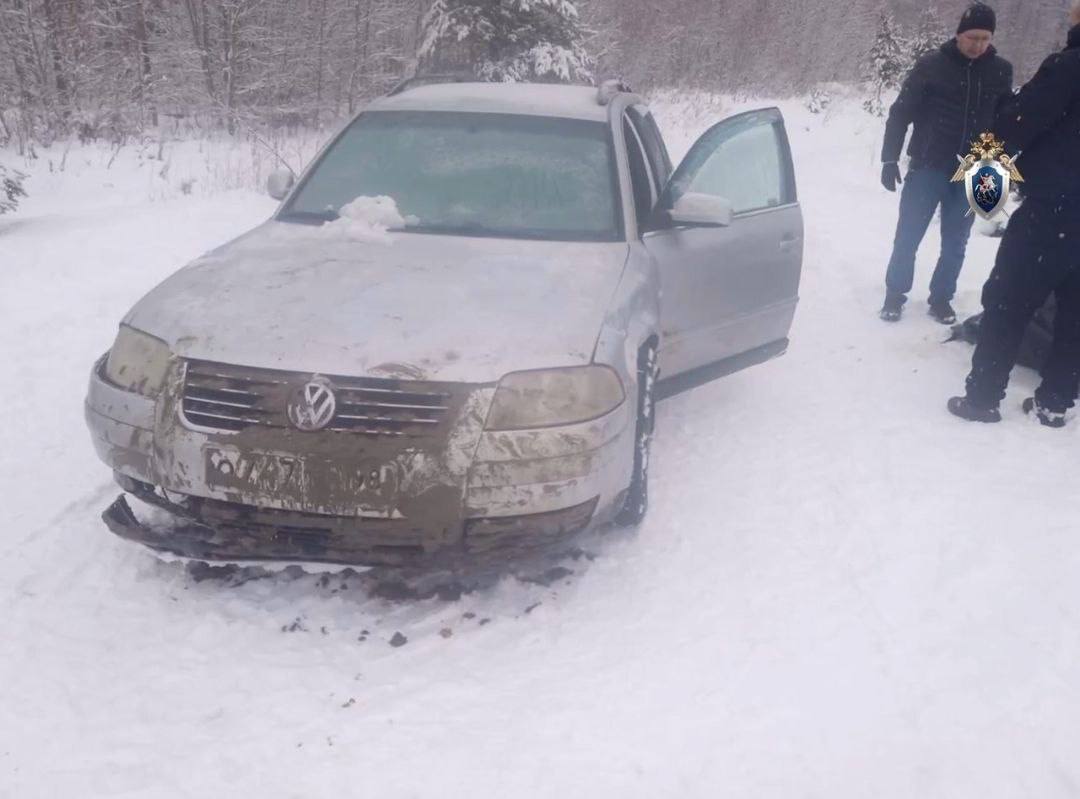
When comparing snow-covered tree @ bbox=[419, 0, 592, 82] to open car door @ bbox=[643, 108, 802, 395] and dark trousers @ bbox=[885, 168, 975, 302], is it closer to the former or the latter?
dark trousers @ bbox=[885, 168, 975, 302]

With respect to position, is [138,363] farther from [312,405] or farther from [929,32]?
[929,32]

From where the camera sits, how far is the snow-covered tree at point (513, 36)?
15.1 meters

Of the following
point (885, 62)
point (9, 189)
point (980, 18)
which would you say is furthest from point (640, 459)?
point (885, 62)

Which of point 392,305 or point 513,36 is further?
point 513,36

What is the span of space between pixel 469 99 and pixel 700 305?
1638 mm

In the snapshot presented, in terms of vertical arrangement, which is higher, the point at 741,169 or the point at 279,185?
the point at 741,169

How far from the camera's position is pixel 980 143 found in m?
4.54

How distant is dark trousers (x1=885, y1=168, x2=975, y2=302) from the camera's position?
564cm

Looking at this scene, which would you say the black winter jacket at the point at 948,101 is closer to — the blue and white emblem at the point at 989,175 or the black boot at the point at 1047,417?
the blue and white emblem at the point at 989,175

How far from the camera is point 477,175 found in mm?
4000

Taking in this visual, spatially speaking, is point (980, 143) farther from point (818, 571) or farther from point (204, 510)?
point (204, 510)

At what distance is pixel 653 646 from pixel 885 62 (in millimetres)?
23742

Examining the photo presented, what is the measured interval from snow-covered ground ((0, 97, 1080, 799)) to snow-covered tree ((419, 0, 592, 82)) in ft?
40.5

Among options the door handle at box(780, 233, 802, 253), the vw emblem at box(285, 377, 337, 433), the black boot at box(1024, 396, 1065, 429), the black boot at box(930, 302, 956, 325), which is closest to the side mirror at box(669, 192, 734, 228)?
the door handle at box(780, 233, 802, 253)
